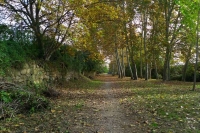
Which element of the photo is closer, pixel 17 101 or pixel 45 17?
pixel 17 101

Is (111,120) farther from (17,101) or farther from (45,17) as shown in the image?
(45,17)

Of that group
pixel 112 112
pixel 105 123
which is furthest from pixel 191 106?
pixel 105 123

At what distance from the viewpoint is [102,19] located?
520 inches

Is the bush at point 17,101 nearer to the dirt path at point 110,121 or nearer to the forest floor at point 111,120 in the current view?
the forest floor at point 111,120

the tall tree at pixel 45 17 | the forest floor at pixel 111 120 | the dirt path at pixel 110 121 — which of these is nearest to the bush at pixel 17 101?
the forest floor at pixel 111 120

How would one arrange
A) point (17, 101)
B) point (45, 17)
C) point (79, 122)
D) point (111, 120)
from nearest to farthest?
point (79, 122)
point (111, 120)
point (17, 101)
point (45, 17)

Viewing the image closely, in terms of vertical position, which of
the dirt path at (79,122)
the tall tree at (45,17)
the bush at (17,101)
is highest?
the tall tree at (45,17)

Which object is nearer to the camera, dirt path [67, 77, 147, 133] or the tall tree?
dirt path [67, 77, 147, 133]

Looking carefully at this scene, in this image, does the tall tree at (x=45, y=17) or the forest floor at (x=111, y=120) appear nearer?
the forest floor at (x=111, y=120)

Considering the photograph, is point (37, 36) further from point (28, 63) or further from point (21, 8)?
point (28, 63)

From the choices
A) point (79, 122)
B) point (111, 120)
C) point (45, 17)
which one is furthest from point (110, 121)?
point (45, 17)

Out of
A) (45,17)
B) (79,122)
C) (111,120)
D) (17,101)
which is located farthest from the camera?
(45,17)

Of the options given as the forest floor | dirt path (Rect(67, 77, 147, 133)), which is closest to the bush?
the forest floor

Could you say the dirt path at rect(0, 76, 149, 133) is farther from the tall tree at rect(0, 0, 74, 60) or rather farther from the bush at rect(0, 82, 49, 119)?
the tall tree at rect(0, 0, 74, 60)
